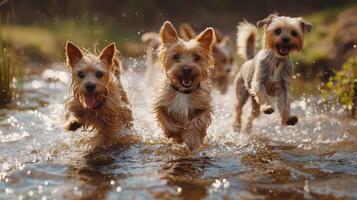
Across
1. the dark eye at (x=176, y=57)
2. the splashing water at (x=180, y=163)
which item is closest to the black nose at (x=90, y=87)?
the splashing water at (x=180, y=163)

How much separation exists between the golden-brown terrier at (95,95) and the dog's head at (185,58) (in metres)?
0.60

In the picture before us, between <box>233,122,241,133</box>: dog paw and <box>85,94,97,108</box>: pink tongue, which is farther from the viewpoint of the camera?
<box>233,122,241,133</box>: dog paw

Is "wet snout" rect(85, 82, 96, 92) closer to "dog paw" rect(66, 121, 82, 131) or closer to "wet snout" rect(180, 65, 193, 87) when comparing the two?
"dog paw" rect(66, 121, 82, 131)

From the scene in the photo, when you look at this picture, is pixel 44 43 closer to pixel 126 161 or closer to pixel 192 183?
pixel 126 161

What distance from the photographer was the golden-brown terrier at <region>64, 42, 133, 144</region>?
714 centimetres

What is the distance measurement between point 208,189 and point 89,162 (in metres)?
1.58

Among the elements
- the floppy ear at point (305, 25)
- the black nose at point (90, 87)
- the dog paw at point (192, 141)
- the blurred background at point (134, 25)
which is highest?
the blurred background at point (134, 25)

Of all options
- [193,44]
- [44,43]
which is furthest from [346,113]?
[44,43]

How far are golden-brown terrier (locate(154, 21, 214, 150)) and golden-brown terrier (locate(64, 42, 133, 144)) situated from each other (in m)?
0.50

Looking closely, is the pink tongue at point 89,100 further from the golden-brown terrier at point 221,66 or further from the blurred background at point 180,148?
the golden-brown terrier at point 221,66

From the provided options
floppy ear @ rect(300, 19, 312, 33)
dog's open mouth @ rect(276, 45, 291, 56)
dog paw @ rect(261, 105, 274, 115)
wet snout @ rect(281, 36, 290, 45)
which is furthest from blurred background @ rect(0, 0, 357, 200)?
floppy ear @ rect(300, 19, 312, 33)

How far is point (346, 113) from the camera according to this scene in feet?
32.4

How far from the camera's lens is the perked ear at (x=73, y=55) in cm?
720

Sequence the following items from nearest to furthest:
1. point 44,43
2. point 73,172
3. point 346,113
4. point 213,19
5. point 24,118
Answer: point 73,172 < point 24,118 < point 346,113 < point 44,43 < point 213,19
